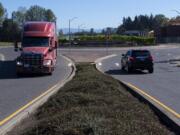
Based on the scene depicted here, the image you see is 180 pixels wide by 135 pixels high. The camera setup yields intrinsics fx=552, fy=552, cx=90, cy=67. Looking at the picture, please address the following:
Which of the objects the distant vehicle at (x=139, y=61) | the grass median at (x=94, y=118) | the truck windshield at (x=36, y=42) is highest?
the truck windshield at (x=36, y=42)

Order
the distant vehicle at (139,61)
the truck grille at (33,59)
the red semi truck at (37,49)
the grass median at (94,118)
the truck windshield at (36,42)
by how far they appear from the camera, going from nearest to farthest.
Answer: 1. the grass median at (94,118)
2. the red semi truck at (37,49)
3. the truck grille at (33,59)
4. the truck windshield at (36,42)
5. the distant vehicle at (139,61)

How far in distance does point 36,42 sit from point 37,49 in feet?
3.24

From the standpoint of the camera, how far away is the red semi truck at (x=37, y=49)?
34875 mm

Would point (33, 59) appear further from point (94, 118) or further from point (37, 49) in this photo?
point (94, 118)

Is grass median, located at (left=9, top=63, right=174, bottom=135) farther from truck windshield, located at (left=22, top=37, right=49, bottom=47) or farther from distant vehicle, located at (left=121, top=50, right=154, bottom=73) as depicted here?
distant vehicle, located at (left=121, top=50, right=154, bottom=73)

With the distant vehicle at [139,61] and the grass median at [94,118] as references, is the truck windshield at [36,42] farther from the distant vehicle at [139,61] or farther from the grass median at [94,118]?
the grass median at [94,118]

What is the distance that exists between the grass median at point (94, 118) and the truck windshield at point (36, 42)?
1969 centimetres

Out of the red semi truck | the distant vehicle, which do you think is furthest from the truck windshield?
the distant vehicle

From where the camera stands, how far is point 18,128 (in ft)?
41.1

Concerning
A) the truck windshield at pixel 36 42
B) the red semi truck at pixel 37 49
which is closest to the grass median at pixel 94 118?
the red semi truck at pixel 37 49

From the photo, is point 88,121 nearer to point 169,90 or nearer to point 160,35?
point 169,90

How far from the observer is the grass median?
9797 millimetres

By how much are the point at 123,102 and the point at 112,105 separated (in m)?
0.94

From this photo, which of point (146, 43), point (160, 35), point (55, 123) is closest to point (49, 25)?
point (55, 123)
